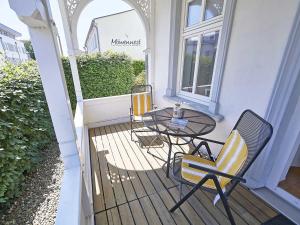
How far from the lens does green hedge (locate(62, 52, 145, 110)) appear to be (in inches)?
157

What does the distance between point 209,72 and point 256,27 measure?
3.06 ft

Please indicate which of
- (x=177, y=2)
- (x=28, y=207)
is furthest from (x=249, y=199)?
(x=177, y=2)

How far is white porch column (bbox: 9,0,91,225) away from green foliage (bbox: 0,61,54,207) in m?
0.41

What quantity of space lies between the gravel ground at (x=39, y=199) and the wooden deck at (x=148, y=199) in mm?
531

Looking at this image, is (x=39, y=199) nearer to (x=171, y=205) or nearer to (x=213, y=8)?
(x=171, y=205)

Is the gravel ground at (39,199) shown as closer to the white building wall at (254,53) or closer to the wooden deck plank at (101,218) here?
the wooden deck plank at (101,218)

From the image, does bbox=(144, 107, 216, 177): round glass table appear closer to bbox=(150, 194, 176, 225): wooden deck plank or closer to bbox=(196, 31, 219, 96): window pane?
bbox=(150, 194, 176, 225): wooden deck plank

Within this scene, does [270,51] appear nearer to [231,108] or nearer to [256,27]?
[256,27]

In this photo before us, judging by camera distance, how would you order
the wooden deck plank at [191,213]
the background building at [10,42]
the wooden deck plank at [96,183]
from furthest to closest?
the background building at [10,42], the wooden deck plank at [96,183], the wooden deck plank at [191,213]

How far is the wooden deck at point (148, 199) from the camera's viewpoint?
156 centimetres

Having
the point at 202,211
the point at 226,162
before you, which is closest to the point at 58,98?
the point at 226,162

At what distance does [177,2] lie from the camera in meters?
2.78

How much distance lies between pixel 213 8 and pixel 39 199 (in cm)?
312

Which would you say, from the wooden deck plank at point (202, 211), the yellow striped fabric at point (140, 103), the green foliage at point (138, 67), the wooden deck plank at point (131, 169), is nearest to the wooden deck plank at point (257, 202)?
the wooden deck plank at point (202, 211)
